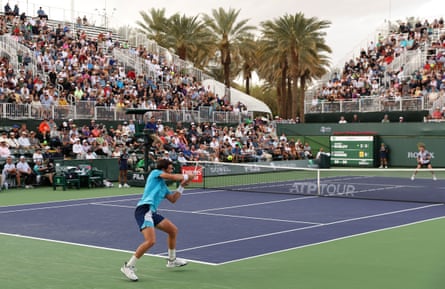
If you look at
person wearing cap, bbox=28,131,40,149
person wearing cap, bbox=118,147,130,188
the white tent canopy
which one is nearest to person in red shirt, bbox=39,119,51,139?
person wearing cap, bbox=28,131,40,149

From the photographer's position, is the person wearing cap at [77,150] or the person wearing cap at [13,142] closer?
the person wearing cap at [13,142]

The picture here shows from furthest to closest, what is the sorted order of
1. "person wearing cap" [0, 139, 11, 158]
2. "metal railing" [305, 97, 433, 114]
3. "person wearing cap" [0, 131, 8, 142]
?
"metal railing" [305, 97, 433, 114]
"person wearing cap" [0, 131, 8, 142]
"person wearing cap" [0, 139, 11, 158]

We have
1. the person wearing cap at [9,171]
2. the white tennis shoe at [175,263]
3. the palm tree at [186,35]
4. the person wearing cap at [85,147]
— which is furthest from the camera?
the palm tree at [186,35]

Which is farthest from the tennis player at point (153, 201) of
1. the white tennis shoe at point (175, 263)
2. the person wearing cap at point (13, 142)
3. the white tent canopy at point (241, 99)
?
the white tent canopy at point (241, 99)

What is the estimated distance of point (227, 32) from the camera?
2160 inches

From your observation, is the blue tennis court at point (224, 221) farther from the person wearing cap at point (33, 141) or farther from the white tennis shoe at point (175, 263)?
the person wearing cap at point (33, 141)

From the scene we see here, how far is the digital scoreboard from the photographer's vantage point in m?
40.7

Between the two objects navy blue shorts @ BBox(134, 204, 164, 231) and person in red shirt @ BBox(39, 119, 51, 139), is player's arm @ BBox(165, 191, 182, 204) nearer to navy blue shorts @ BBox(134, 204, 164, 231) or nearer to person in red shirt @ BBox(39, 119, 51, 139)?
navy blue shorts @ BBox(134, 204, 164, 231)

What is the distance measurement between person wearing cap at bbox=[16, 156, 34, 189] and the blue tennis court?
5535mm

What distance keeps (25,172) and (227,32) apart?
31.0 metres

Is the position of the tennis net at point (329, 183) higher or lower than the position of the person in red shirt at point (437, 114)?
lower

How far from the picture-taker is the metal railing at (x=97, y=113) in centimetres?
3008

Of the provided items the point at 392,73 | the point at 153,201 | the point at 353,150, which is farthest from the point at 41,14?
the point at 153,201

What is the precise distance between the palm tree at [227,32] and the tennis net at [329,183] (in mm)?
21812
